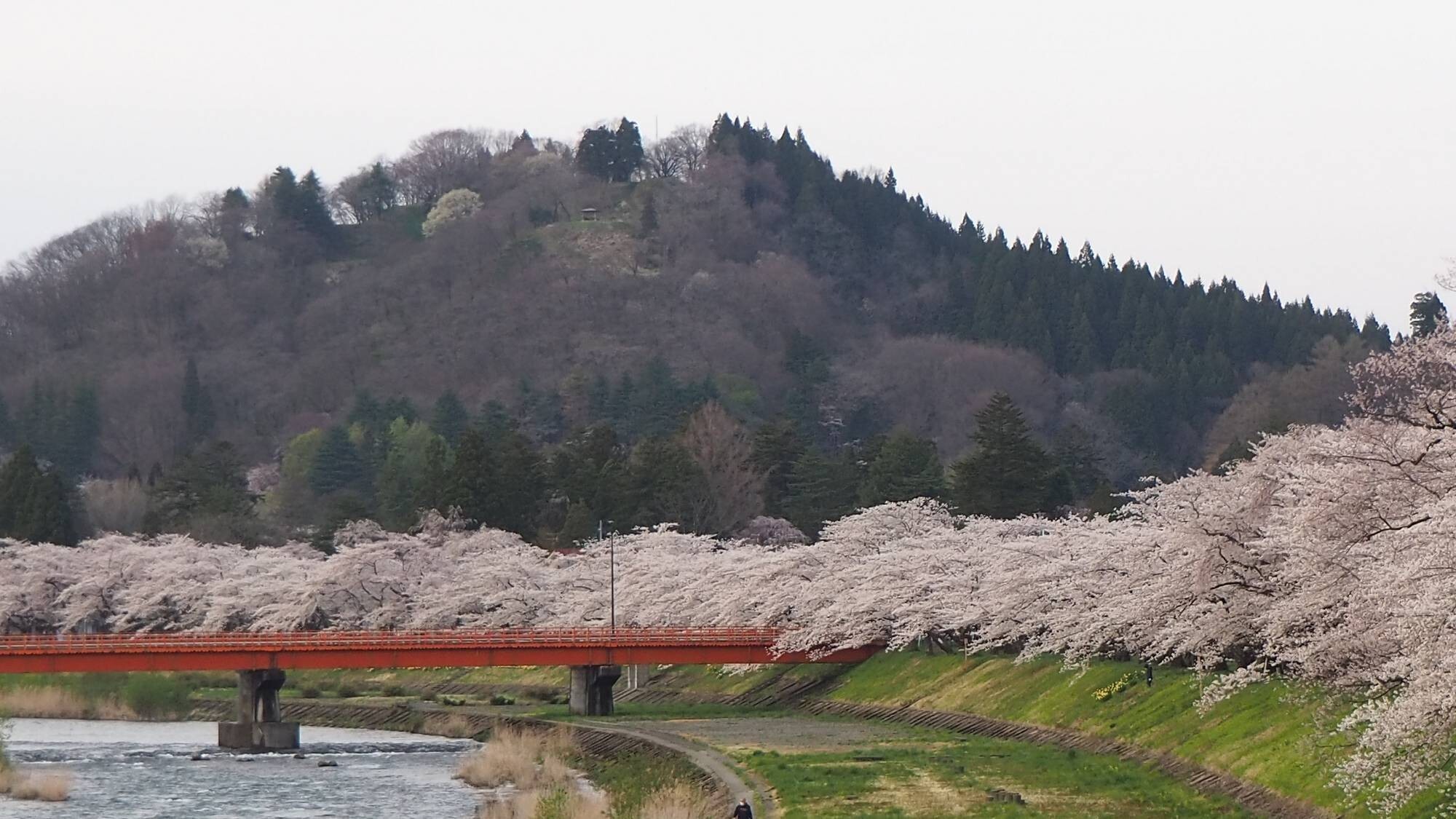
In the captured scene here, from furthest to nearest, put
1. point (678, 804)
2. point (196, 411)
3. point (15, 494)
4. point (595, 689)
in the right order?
point (196, 411) < point (15, 494) < point (595, 689) < point (678, 804)

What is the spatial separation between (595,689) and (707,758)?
22.1 metres

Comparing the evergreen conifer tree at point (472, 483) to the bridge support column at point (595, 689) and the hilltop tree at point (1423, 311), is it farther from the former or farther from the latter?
the hilltop tree at point (1423, 311)

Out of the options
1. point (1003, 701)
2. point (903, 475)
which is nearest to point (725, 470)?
point (903, 475)

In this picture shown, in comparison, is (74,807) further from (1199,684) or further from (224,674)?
(224,674)

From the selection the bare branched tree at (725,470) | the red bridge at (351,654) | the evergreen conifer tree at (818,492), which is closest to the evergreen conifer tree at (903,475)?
the evergreen conifer tree at (818,492)

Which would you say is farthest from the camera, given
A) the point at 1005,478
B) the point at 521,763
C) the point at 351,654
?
the point at 1005,478

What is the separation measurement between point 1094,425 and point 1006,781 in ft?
429

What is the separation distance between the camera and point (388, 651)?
6744cm

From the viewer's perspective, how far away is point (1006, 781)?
40562mm

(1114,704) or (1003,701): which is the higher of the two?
(1114,704)

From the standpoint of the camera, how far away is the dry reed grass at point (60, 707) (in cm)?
8038

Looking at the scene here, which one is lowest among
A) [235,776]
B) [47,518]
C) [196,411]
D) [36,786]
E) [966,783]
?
[235,776]

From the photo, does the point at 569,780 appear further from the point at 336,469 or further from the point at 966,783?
the point at 336,469

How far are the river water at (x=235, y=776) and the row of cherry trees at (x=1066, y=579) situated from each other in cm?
1632
